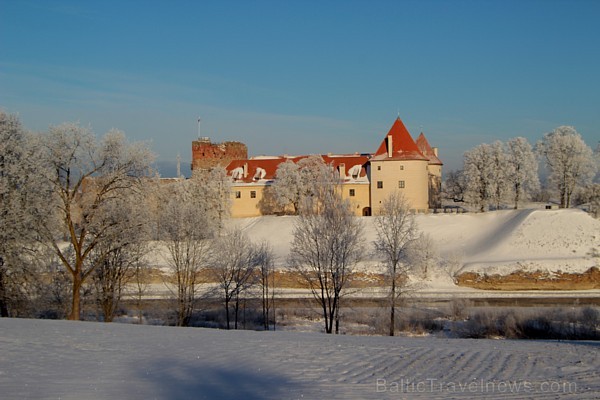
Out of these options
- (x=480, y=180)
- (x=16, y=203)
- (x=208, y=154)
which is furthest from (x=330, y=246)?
(x=208, y=154)

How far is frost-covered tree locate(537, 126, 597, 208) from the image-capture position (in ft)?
189

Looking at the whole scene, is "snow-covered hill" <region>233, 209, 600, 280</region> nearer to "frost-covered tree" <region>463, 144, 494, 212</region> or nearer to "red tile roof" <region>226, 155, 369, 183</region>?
"frost-covered tree" <region>463, 144, 494, 212</region>

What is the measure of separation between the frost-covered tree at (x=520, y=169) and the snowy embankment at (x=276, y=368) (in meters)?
47.3

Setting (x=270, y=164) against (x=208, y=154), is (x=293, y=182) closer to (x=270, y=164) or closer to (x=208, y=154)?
(x=270, y=164)

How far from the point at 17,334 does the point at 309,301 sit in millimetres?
20379

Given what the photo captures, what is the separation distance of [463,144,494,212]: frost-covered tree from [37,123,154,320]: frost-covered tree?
4193 centimetres

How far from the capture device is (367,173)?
61.8 meters

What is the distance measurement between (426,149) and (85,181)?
165 ft

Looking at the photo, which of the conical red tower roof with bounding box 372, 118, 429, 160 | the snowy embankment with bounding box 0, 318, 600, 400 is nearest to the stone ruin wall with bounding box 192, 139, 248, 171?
the conical red tower roof with bounding box 372, 118, 429, 160

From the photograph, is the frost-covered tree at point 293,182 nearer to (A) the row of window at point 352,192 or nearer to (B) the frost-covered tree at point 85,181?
(A) the row of window at point 352,192

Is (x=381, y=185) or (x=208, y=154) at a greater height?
(x=208, y=154)

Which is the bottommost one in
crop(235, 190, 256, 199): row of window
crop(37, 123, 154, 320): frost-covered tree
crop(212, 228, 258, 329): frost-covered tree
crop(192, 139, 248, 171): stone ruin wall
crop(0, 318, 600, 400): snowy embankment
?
crop(0, 318, 600, 400): snowy embankment

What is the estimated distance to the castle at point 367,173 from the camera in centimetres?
5762

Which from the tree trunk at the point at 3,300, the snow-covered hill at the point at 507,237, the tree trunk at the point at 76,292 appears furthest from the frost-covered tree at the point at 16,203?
the snow-covered hill at the point at 507,237
